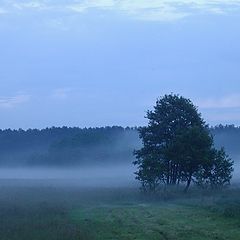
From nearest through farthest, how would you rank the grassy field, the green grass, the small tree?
the grassy field, the green grass, the small tree

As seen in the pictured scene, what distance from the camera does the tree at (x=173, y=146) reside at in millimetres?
58375

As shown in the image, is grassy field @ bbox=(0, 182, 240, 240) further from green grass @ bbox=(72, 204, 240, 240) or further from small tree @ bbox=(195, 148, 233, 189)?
small tree @ bbox=(195, 148, 233, 189)

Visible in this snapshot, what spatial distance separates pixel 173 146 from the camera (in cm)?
5912

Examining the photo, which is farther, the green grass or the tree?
the tree

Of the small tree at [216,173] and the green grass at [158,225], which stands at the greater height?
the small tree at [216,173]

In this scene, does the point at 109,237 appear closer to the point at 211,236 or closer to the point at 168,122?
the point at 211,236

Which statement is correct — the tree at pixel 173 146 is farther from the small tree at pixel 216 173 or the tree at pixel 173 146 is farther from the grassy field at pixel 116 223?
the grassy field at pixel 116 223

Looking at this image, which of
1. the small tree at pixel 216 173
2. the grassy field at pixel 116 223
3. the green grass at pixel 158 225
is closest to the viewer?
the grassy field at pixel 116 223

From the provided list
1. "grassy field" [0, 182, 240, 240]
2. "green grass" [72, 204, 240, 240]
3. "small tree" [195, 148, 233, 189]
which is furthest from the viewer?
"small tree" [195, 148, 233, 189]

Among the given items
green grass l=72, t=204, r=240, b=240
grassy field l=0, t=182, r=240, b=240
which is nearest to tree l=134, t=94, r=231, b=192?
grassy field l=0, t=182, r=240, b=240

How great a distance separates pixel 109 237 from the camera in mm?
24297

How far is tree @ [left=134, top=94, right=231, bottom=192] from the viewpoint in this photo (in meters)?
58.4

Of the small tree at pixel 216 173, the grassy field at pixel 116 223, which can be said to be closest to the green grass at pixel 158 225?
the grassy field at pixel 116 223

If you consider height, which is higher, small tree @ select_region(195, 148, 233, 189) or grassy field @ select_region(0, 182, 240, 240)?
small tree @ select_region(195, 148, 233, 189)
